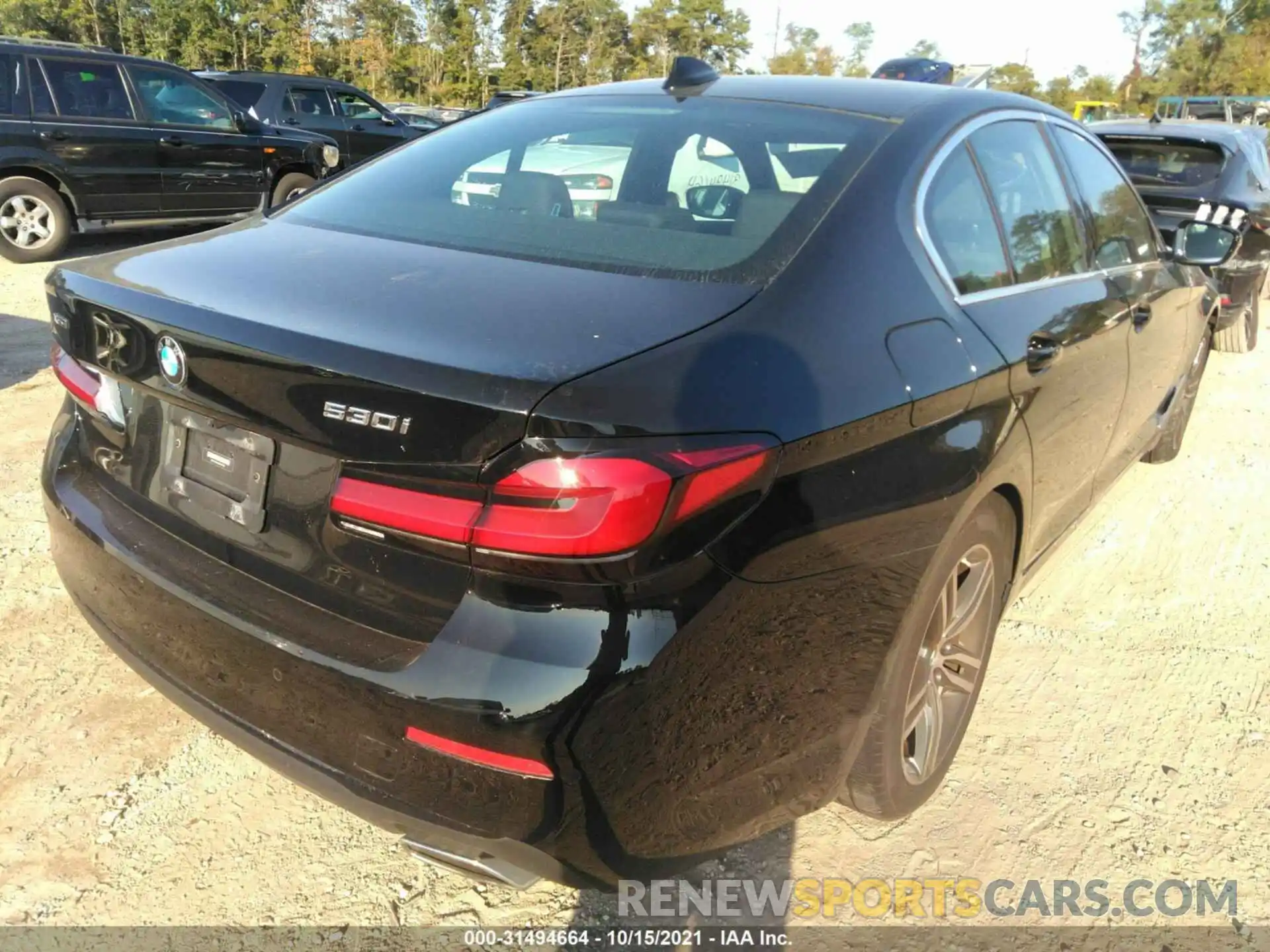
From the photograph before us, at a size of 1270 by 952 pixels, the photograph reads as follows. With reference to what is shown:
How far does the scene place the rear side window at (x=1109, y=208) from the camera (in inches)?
123

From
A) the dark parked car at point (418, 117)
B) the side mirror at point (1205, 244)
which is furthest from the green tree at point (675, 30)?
the side mirror at point (1205, 244)

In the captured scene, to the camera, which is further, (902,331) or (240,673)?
(902,331)

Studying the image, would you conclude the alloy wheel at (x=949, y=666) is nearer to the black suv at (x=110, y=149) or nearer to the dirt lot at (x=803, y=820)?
the dirt lot at (x=803, y=820)

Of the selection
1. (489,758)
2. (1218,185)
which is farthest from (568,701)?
(1218,185)

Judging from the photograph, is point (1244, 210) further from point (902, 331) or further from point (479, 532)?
point (479, 532)

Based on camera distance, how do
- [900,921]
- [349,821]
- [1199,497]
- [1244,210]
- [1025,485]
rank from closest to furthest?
[900,921], [349,821], [1025,485], [1199,497], [1244,210]

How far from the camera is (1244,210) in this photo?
6672 mm

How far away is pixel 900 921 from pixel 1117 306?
1959 mm

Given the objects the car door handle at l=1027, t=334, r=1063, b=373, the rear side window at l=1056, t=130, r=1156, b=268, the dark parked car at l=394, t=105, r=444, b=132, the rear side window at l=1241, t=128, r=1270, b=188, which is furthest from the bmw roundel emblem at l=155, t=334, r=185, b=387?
the dark parked car at l=394, t=105, r=444, b=132

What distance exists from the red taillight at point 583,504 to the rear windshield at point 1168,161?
6.75 meters

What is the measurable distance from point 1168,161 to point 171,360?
7.58 m

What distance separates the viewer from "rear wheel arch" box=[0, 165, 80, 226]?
8.05 meters

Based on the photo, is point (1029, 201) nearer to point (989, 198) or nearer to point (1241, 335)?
point (989, 198)

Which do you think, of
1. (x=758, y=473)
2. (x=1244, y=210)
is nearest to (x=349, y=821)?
(x=758, y=473)
